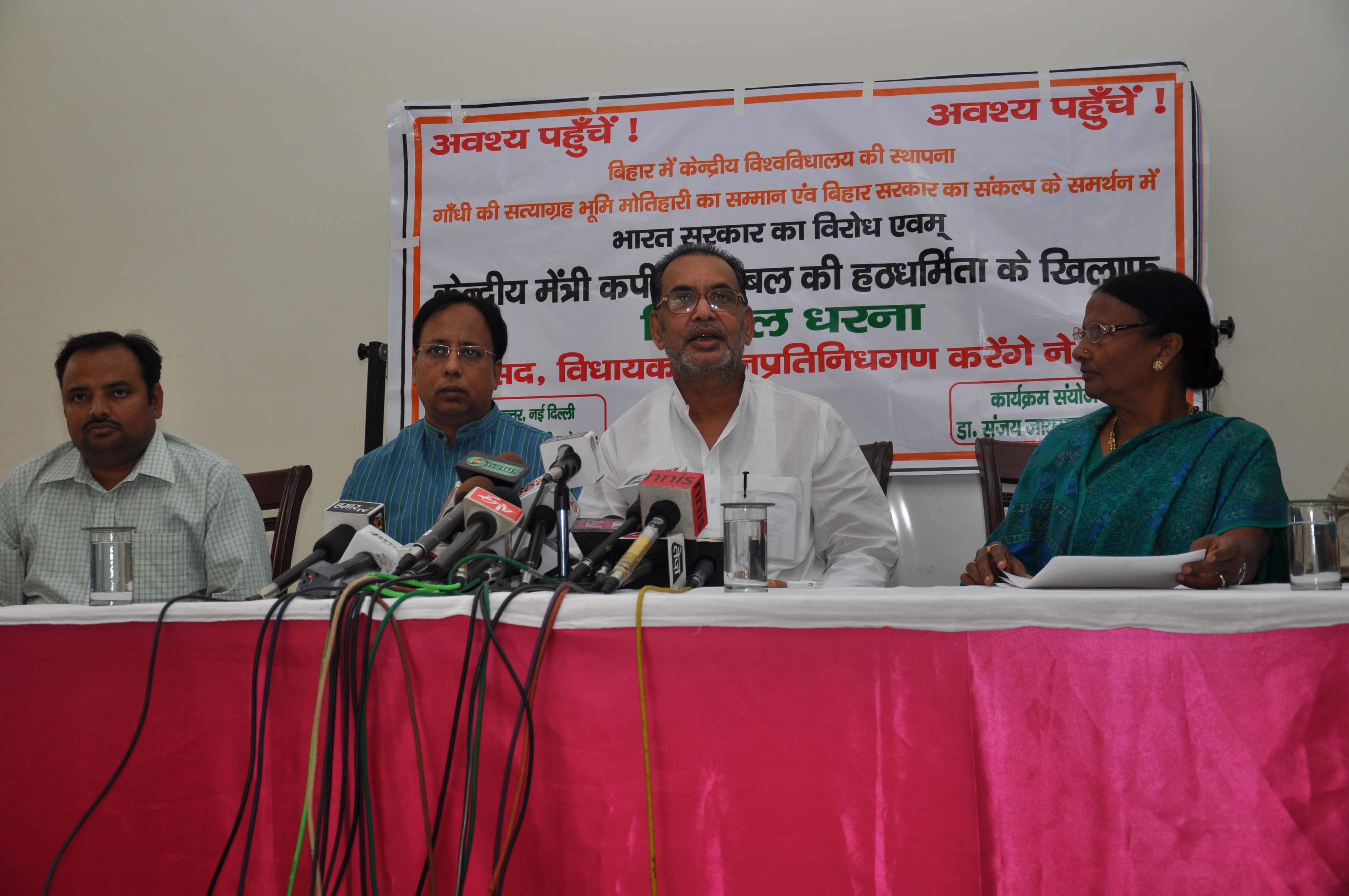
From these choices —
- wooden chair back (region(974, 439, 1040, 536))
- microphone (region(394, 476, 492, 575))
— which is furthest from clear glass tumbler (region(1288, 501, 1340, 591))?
wooden chair back (region(974, 439, 1040, 536))

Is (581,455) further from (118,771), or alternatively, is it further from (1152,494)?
(1152,494)

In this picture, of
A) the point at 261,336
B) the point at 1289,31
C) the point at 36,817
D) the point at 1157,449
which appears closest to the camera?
the point at 36,817

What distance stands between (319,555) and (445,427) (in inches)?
44.1

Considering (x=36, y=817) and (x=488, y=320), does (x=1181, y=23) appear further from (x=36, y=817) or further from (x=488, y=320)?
(x=36, y=817)

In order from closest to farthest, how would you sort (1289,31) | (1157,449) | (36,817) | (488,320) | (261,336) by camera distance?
(36,817) < (1157,449) < (488,320) < (1289,31) < (261,336)

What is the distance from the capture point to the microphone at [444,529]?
1.23 metres

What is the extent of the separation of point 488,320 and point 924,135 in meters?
1.40

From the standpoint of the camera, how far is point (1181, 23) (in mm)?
2820

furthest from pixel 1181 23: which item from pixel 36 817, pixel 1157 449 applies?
pixel 36 817

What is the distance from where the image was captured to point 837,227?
284 centimetres

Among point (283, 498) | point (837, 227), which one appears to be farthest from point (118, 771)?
point (837, 227)

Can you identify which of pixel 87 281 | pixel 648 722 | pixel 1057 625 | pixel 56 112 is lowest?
pixel 648 722

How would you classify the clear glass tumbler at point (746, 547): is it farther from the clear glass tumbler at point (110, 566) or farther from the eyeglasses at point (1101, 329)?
the eyeglasses at point (1101, 329)

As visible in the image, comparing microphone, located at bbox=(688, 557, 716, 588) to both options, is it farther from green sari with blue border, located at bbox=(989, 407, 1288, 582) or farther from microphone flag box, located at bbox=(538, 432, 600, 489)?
green sari with blue border, located at bbox=(989, 407, 1288, 582)
